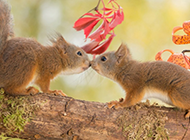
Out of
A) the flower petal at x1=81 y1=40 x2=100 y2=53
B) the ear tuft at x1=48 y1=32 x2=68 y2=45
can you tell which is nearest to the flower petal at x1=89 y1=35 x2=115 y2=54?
the flower petal at x1=81 y1=40 x2=100 y2=53

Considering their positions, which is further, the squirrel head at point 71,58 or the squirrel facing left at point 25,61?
the squirrel head at point 71,58

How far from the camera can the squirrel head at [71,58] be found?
2436 millimetres

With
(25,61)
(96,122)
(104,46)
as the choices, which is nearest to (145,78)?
(104,46)

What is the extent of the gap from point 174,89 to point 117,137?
603 millimetres

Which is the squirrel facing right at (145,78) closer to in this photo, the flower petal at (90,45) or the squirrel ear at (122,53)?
the squirrel ear at (122,53)

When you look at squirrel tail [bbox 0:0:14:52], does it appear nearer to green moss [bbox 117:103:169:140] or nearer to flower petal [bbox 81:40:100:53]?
flower petal [bbox 81:40:100:53]

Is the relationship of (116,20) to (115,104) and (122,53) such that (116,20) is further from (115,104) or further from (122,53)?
(115,104)

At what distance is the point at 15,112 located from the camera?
76.6 inches

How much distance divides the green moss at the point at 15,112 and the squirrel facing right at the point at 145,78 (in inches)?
24.6

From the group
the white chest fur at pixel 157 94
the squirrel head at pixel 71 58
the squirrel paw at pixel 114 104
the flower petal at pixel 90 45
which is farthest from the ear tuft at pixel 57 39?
the white chest fur at pixel 157 94

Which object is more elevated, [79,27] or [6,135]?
[79,27]

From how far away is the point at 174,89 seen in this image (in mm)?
2180

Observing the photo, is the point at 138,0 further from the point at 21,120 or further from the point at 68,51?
the point at 21,120

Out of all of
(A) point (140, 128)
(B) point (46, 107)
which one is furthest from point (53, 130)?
(A) point (140, 128)
